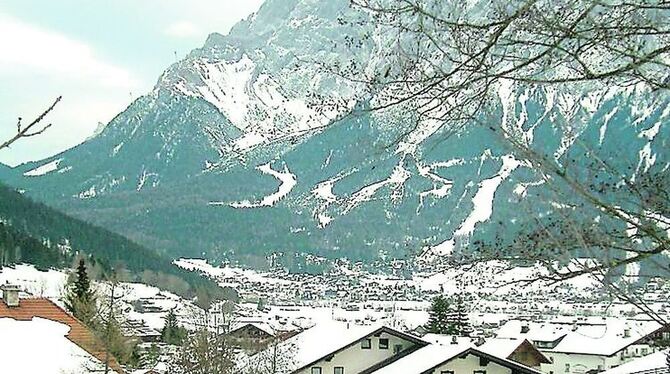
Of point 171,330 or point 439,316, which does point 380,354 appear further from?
point 171,330

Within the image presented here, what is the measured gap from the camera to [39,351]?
1878cm

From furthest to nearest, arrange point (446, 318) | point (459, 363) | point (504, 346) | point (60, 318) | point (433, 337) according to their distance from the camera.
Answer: point (446, 318), point (504, 346), point (433, 337), point (459, 363), point (60, 318)

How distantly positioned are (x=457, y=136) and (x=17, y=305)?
23574mm

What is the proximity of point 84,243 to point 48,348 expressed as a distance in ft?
337

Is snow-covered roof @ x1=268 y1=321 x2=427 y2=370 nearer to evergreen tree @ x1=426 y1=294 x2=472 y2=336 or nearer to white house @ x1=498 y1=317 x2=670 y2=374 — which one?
white house @ x1=498 y1=317 x2=670 y2=374

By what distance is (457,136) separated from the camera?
4051 millimetres

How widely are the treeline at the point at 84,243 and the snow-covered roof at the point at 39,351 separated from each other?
83.8m

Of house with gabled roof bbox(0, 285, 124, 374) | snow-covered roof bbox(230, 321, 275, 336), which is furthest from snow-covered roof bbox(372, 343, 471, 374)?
house with gabled roof bbox(0, 285, 124, 374)

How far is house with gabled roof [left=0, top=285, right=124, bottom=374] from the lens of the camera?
17891 mm

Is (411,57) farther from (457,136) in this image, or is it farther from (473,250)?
(473,250)

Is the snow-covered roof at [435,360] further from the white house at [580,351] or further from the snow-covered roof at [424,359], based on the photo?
the white house at [580,351]

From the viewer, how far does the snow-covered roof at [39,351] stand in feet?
58.1

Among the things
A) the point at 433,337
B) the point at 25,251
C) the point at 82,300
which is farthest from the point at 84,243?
the point at 82,300

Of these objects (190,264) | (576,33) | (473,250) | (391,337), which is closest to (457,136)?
(473,250)
